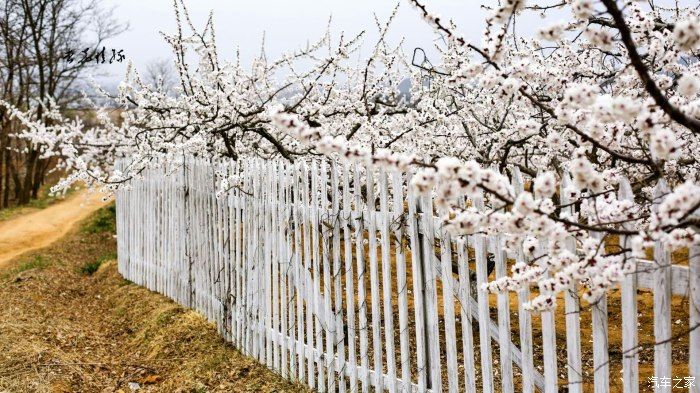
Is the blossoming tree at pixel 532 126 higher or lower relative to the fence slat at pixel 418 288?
higher

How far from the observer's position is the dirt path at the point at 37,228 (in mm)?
13914

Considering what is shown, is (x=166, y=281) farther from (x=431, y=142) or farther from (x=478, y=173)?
(x=478, y=173)

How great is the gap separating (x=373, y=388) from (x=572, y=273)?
2565mm

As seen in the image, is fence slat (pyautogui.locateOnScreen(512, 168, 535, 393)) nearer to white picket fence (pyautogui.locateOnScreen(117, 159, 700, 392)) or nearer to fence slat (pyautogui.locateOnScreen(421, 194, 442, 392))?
white picket fence (pyautogui.locateOnScreen(117, 159, 700, 392))

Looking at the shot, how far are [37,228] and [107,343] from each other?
A: 11.9 meters

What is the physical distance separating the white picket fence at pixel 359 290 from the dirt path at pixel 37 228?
19.0ft

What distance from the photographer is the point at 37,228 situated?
1667 centimetres

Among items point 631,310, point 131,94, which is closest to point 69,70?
point 131,94

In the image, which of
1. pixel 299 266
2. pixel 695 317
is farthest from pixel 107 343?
pixel 695 317

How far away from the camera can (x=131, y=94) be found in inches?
277

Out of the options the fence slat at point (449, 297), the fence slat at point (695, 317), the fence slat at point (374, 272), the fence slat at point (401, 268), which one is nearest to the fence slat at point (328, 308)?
the fence slat at point (374, 272)

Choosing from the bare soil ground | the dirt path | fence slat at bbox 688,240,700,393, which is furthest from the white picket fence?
the dirt path

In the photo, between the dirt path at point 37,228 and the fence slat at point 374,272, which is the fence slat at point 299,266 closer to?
the fence slat at point 374,272

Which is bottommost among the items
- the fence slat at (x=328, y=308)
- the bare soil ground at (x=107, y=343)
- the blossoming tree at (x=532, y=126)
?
the bare soil ground at (x=107, y=343)
